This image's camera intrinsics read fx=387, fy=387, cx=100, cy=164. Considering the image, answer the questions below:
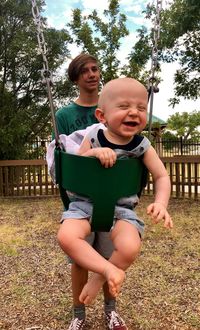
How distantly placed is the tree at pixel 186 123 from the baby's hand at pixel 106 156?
29.5 m

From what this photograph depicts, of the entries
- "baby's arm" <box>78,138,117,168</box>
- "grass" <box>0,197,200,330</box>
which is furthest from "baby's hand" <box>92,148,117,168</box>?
"grass" <box>0,197,200,330</box>

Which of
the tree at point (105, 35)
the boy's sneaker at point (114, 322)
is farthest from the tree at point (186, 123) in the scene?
the boy's sneaker at point (114, 322)

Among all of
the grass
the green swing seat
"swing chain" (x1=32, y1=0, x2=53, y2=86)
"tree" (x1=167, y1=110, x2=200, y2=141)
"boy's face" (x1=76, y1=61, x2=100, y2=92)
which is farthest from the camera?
"tree" (x1=167, y1=110, x2=200, y2=141)

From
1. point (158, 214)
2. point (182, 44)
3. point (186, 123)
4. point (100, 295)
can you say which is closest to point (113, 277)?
point (158, 214)

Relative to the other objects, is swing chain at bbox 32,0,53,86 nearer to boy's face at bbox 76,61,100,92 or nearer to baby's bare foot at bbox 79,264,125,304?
boy's face at bbox 76,61,100,92

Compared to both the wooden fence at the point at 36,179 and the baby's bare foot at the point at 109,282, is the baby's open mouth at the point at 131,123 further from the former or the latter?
the wooden fence at the point at 36,179

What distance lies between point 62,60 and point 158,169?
7.22 m

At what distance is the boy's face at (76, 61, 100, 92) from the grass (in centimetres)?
140

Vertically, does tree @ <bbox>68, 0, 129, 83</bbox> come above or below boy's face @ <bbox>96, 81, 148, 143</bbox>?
above

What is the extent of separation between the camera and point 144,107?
1359 millimetres

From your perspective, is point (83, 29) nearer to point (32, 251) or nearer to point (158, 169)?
point (32, 251)

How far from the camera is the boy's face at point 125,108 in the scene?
1315 millimetres

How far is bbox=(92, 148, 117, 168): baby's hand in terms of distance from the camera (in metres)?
1.31

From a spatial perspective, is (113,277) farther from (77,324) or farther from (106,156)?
(77,324)
